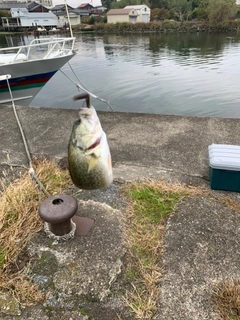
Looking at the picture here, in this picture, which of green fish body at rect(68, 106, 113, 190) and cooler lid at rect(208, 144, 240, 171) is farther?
cooler lid at rect(208, 144, 240, 171)

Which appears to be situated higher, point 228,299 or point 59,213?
point 59,213

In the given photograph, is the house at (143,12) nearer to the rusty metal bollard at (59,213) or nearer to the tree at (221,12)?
the tree at (221,12)

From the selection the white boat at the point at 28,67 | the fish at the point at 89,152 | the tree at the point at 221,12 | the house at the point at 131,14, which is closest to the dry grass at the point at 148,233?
the fish at the point at 89,152

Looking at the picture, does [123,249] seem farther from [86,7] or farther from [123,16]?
[86,7]

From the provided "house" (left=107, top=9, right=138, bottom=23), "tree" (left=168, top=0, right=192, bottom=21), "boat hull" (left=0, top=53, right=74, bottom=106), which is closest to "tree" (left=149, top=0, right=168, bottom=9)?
"tree" (left=168, top=0, right=192, bottom=21)

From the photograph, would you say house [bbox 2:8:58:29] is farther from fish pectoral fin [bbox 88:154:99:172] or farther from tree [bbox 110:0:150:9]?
fish pectoral fin [bbox 88:154:99:172]

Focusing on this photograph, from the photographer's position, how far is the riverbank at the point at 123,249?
2.00 metres

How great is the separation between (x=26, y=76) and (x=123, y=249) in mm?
7336

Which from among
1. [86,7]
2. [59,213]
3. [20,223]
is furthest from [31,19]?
Answer: [59,213]

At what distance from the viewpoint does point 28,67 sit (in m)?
7.72

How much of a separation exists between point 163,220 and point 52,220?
1.22 metres

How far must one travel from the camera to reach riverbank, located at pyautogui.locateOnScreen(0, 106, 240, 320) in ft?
6.56

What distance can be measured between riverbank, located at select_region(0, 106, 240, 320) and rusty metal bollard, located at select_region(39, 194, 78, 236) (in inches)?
6.3

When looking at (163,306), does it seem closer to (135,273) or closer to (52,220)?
(135,273)
